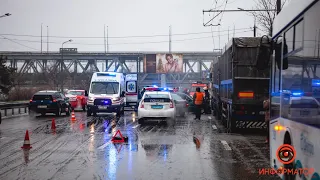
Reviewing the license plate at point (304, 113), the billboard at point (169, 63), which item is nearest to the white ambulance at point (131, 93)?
the license plate at point (304, 113)

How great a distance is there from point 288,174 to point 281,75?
1.65m

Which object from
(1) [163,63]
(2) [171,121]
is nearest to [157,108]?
(2) [171,121]

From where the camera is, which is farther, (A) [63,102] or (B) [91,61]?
(B) [91,61]

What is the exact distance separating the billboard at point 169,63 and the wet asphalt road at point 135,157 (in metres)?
52.8

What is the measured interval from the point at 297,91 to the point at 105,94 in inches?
860

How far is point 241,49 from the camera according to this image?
1600 cm

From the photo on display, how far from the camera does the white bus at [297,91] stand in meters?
4.95

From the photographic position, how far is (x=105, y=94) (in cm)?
2697

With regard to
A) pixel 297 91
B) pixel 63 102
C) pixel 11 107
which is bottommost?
pixel 11 107

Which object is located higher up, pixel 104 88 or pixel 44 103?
pixel 104 88

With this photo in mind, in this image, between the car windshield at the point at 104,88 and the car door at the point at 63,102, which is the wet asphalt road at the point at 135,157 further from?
the car door at the point at 63,102

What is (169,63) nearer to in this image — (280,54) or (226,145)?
(226,145)

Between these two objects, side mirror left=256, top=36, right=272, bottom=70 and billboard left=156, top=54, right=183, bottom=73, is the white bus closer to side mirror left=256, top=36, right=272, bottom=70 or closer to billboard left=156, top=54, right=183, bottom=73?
side mirror left=256, top=36, right=272, bottom=70

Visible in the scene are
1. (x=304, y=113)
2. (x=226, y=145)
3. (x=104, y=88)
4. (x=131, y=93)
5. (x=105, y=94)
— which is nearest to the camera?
(x=304, y=113)
